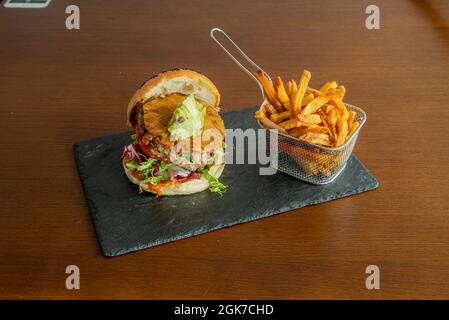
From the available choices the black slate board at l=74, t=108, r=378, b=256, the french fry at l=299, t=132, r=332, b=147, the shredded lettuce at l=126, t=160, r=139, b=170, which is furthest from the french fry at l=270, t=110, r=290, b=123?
the shredded lettuce at l=126, t=160, r=139, b=170

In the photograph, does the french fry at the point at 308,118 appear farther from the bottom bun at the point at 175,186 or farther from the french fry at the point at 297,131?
the bottom bun at the point at 175,186

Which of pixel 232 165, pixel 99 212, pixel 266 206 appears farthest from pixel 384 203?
pixel 99 212

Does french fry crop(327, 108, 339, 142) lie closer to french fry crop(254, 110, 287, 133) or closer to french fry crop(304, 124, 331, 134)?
french fry crop(304, 124, 331, 134)

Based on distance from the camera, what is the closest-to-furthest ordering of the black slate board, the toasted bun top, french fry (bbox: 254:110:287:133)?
the black slate board, french fry (bbox: 254:110:287:133), the toasted bun top

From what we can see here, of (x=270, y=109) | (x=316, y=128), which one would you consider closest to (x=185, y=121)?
(x=270, y=109)

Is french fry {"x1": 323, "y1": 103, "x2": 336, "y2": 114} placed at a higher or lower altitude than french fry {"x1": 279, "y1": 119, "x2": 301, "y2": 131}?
higher

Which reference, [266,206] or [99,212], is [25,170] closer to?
[99,212]

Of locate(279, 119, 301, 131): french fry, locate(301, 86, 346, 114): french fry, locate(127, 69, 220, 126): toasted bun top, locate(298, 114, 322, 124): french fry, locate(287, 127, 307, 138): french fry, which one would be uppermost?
locate(127, 69, 220, 126): toasted bun top
